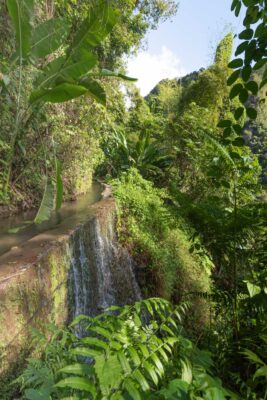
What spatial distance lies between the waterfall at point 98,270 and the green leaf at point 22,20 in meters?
2.22

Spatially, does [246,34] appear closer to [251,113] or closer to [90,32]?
[251,113]

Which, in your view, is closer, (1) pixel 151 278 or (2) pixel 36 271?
(2) pixel 36 271

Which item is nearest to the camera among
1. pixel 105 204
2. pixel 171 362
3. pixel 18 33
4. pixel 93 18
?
pixel 171 362

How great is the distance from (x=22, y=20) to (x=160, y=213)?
2.27 metres

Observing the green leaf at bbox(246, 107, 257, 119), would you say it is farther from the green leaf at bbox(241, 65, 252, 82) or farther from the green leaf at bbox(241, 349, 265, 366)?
the green leaf at bbox(241, 349, 265, 366)

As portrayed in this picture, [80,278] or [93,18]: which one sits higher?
[93,18]

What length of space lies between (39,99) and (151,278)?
3.76 m

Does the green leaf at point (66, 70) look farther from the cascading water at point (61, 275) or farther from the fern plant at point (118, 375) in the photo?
the fern plant at point (118, 375)

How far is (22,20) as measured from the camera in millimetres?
2404

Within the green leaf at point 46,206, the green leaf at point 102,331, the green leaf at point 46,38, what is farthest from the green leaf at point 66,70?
the green leaf at point 102,331

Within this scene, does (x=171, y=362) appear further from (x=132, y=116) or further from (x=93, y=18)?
(x=132, y=116)

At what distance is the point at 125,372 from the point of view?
115cm

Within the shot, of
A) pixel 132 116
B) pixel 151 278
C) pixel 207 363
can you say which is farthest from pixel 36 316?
pixel 132 116

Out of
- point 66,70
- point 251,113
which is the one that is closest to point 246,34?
point 251,113
